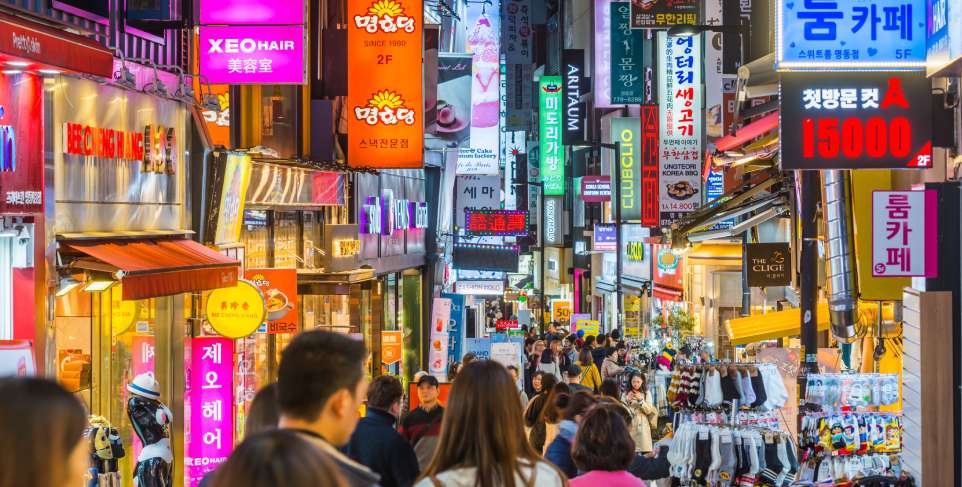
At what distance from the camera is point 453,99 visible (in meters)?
28.4

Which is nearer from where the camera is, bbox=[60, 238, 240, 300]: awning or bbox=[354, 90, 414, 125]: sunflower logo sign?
bbox=[60, 238, 240, 300]: awning

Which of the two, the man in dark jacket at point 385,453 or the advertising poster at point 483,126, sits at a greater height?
the advertising poster at point 483,126

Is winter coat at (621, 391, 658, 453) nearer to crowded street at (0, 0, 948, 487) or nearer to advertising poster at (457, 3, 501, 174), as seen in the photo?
crowded street at (0, 0, 948, 487)

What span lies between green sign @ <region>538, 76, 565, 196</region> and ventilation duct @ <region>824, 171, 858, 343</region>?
3532 cm

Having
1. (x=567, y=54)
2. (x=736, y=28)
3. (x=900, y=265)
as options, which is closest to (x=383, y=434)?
(x=900, y=265)

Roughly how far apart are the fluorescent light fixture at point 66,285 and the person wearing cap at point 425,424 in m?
3.08

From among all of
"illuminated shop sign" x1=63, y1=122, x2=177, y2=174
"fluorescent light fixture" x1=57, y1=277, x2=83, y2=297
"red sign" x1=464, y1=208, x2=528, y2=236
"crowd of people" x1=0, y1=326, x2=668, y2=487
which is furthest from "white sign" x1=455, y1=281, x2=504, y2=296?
"crowd of people" x1=0, y1=326, x2=668, y2=487

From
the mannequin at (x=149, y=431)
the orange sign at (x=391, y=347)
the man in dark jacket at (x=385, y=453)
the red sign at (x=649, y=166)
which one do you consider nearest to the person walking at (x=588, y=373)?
the orange sign at (x=391, y=347)

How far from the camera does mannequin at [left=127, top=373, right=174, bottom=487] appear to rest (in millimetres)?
11070

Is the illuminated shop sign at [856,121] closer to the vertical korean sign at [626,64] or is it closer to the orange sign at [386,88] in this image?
the orange sign at [386,88]

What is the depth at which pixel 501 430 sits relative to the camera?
15.6 ft

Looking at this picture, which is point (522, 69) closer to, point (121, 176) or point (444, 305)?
point (444, 305)

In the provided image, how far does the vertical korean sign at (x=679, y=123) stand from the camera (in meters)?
29.5

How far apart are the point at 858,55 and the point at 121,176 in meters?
6.87
